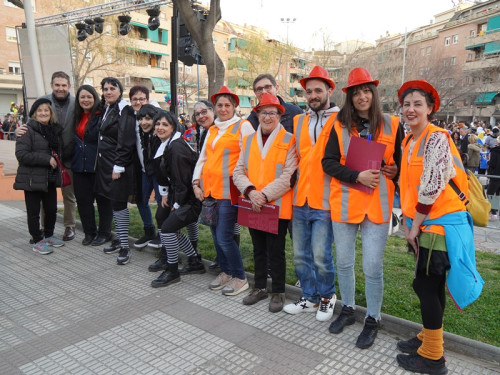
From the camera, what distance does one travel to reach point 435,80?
37.6 metres

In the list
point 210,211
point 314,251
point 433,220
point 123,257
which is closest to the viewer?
point 433,220

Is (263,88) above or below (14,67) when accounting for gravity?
below

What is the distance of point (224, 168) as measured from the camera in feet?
13.4

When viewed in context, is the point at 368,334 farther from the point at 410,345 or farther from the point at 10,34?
the point at 10,34

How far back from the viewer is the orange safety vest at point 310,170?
3362 mm

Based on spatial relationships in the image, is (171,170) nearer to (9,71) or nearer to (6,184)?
(6,184)

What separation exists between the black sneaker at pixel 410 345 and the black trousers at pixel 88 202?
14.6 feet

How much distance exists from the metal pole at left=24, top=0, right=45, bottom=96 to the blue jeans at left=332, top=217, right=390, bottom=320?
26.8 feet

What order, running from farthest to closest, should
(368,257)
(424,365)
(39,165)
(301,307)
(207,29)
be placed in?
(207,29) < (39,165) < (301,307) < (368,257) < (424,365)

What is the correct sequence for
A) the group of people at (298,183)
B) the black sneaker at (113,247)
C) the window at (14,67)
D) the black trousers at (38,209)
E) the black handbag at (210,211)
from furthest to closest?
the window at (14,67) → the black sneaker at (113,247) → the black trousers at (38,209) → the black handbag at (210,211) → the group of people at (298,183)

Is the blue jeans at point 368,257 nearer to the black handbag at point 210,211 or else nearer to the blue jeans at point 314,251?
the blue jeans at point 314,251

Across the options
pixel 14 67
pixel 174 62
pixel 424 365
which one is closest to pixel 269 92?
pixel 424 365

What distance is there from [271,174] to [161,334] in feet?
5.68

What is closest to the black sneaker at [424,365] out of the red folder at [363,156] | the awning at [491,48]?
the red folder at [363,156]
